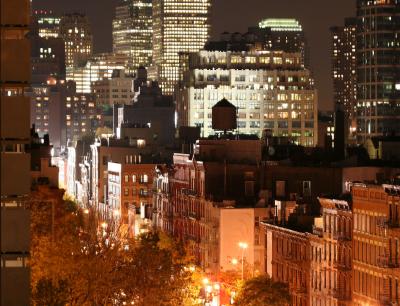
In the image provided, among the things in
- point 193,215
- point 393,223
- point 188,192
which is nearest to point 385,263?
point 393,223

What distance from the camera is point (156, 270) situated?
3979 inches

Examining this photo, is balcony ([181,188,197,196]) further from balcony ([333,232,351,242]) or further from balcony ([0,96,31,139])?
balcony ([0,96,31,139])

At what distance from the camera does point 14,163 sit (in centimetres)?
3884

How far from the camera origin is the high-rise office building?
38562mm

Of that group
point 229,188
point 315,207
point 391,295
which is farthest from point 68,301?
point 229,188

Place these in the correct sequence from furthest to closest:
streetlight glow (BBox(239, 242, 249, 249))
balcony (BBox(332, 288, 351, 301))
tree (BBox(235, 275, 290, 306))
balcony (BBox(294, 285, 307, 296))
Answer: streetlight glow (BBox(239, 242, 249, 249))
balcony (BBox(294, 285, 307, 296))
tree (BBox(235, 275, 290, 306))
balcony (BBox(332, 288, 351, 301))

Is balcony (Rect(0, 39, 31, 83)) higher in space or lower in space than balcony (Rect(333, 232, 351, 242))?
higher

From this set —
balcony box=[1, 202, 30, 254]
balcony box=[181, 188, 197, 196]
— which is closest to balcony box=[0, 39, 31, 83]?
balcony box=[1, 202, 30, 254]

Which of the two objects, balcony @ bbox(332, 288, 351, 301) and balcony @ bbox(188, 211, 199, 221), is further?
balcony @ bbox(188, 211, 199, 221)

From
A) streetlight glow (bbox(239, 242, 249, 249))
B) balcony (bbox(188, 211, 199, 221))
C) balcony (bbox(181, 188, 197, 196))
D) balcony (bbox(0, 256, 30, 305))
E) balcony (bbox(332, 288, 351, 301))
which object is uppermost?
balcony (bbox(0, 256, 30, 305))

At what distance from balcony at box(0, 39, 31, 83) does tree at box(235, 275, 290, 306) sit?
60917 mm

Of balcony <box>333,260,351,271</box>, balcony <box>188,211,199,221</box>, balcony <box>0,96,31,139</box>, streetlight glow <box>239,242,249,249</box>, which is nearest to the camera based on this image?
balcony <box>0,96,31,139</box>

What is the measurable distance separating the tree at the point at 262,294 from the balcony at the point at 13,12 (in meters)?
61.2

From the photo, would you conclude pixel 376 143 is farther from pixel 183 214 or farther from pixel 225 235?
pixel 225 235
